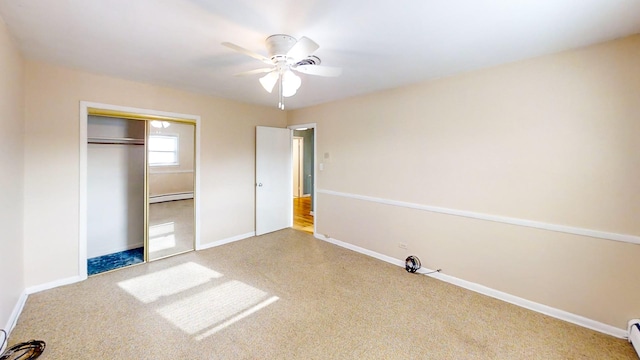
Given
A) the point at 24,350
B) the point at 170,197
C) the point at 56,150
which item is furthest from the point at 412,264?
the point at 56,150

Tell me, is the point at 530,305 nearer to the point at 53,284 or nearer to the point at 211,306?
the point at 211,306

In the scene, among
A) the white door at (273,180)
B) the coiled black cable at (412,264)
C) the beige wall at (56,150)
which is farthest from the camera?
the white door at (273,180)

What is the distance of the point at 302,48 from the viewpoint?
1.83 metres

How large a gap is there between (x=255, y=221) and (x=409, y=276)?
107 inches

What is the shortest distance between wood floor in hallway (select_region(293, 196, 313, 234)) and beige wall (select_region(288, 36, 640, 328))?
188 cm

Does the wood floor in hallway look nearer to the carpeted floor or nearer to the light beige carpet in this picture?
the light beige carpet

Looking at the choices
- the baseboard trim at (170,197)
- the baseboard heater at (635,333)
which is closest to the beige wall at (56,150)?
the baseboard trim at (170,197)

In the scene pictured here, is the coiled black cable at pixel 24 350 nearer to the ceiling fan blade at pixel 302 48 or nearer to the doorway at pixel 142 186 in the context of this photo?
the doorway at pixel 142 186

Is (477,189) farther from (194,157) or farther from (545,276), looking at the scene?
(194,157)

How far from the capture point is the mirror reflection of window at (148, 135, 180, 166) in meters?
3.53

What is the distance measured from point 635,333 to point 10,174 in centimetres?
498

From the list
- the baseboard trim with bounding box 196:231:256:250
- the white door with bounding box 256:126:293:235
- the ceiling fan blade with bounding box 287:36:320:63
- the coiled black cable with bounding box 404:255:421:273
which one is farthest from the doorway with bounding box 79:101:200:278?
the coiled black cable with bounding box 404:255:421:273

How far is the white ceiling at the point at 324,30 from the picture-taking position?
5.42 feet

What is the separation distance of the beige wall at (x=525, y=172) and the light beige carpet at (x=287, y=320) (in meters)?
0.37
